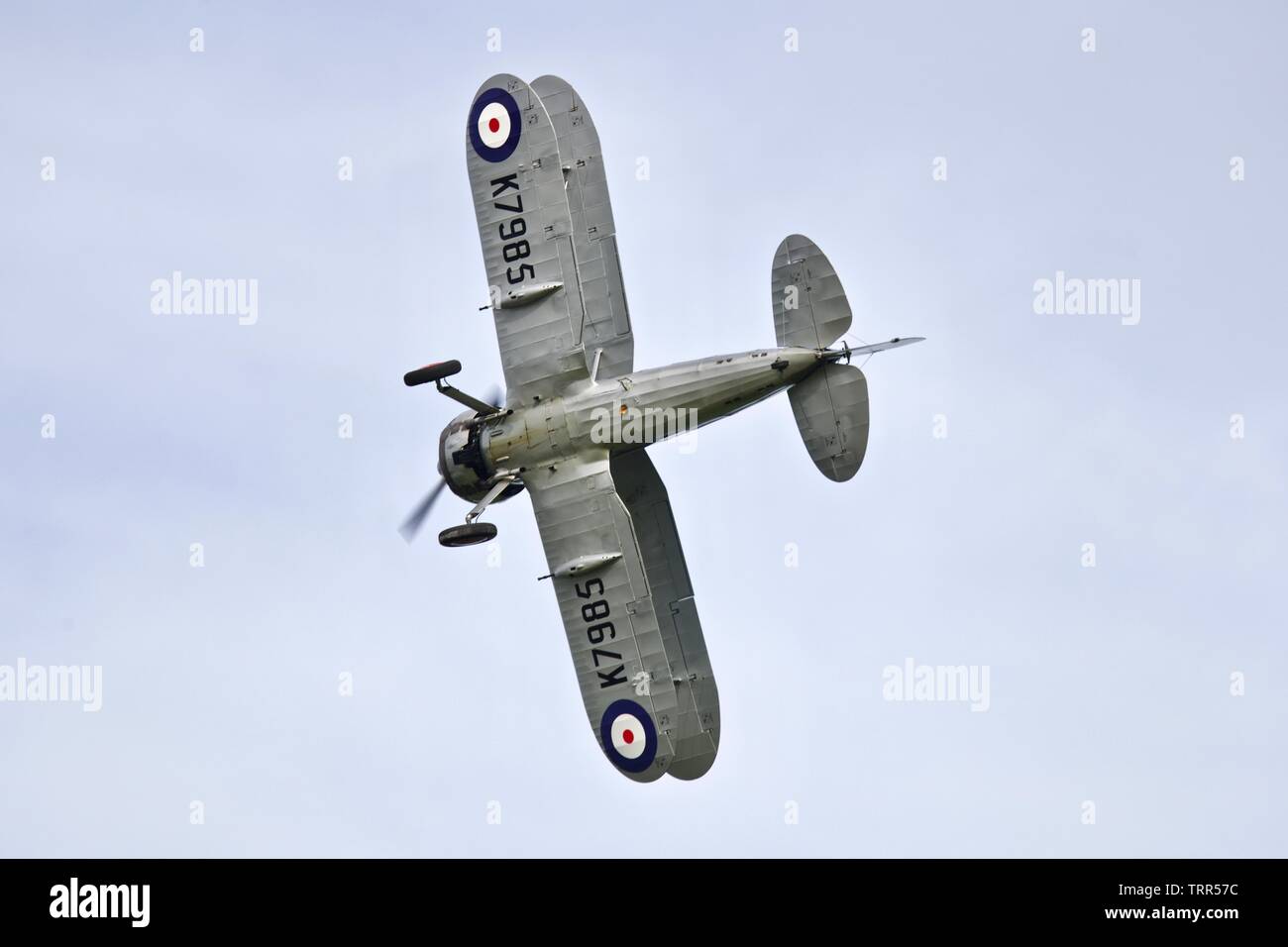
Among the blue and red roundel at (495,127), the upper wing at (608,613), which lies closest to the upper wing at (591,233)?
the blue and red roundel at (495,127)

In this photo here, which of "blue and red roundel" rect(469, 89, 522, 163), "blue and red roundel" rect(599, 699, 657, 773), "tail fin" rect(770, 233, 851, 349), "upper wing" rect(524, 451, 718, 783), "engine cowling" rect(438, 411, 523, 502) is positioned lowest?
"blue and red roundel" rect(599, 699, 657, 773)

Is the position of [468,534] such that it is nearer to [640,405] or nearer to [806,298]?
[640,405]

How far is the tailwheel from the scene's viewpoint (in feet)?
152

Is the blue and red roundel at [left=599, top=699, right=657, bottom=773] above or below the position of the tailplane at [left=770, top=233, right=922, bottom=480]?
below

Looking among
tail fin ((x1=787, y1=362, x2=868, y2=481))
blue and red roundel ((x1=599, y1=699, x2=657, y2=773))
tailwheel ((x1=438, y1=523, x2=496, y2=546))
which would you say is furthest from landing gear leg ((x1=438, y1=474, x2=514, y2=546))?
tail fin ((x1=787, y1=362, x2=868, y2=481))

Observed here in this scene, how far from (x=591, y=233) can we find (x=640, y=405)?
4707 mm

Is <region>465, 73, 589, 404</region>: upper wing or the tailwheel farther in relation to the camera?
<region>465, 73, 589, 404</region>: upper wing

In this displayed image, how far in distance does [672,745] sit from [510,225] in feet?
36.5

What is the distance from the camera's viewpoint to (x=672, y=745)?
4853 cm

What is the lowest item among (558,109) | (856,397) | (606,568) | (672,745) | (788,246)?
(672,745)

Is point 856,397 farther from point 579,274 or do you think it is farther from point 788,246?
point 579,274

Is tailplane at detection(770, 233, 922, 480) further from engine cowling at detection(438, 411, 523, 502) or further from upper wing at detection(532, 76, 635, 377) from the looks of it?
engine cowling at detection(438, 411, 523, 502)

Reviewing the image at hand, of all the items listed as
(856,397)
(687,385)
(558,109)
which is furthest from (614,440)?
(558,109)

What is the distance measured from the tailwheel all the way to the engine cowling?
1850 millimetres
